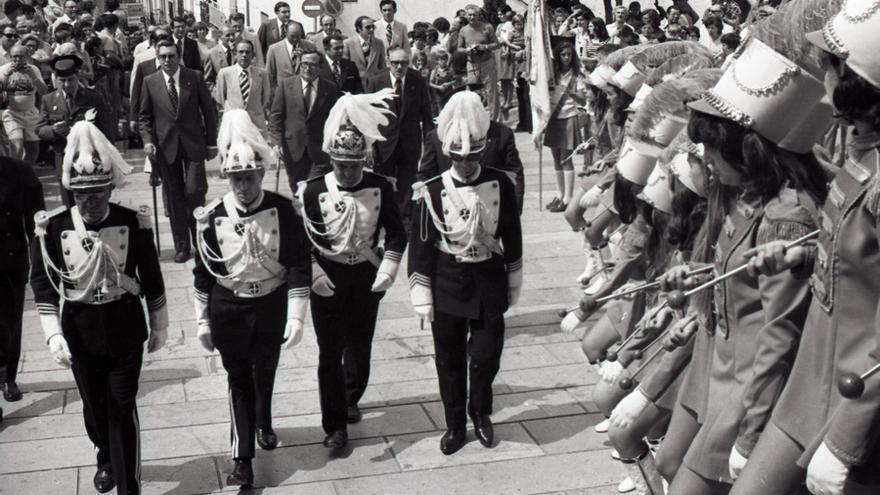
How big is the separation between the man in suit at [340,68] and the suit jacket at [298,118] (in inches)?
24.5

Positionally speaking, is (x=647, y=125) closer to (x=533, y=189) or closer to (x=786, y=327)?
(x=786, y=327)

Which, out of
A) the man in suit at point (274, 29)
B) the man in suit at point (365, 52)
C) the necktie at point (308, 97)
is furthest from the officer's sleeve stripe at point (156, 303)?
the man in suit at point (274, 29)

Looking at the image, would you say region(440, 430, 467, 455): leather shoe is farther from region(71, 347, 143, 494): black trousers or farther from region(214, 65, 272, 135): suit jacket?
region(214, 65, 272, 135): suit jacket

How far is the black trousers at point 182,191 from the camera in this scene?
40.0 ft

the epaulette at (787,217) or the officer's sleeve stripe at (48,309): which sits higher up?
the epaulette at (787,217)

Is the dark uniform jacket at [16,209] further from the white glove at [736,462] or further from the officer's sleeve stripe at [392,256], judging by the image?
the white glove at [736,462]

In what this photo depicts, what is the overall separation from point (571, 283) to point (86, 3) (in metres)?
15.5

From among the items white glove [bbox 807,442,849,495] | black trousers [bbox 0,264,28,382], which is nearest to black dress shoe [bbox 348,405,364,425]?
black trousers [bbox 0,264,28,382]

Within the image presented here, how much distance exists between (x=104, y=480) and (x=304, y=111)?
643 cm

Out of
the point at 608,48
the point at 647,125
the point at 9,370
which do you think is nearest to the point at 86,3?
the point at 608,48

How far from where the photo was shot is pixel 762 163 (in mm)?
4316

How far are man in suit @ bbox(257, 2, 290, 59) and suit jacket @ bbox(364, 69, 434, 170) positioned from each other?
6614 millimetres

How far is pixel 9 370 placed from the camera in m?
8.37

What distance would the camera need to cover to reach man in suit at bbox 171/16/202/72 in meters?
18.8
